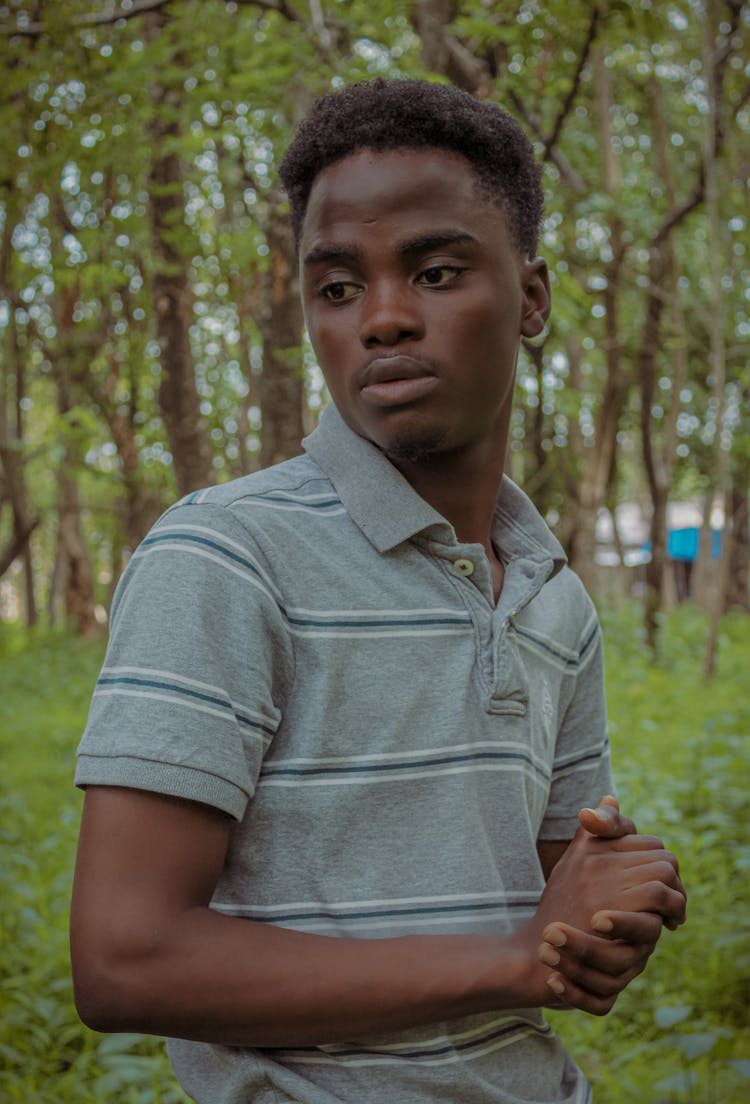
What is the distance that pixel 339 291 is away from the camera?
5.26 feet

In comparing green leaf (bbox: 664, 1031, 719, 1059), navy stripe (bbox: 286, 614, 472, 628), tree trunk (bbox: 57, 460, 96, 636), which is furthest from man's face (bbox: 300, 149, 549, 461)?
tree trunk (bbox: 57, 460, 96, 636)

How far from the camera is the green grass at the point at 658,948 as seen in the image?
3105mm

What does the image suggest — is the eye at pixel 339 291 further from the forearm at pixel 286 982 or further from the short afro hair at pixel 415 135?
the forearm at pixel 286 982

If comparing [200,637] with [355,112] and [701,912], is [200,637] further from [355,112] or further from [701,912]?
[701,912]

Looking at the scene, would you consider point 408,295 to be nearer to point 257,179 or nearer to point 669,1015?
point 669,1015

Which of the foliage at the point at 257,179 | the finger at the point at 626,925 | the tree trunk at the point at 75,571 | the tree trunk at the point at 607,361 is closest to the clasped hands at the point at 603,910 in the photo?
the finger at the point at 626,925

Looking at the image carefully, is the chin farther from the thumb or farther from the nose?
the thumb

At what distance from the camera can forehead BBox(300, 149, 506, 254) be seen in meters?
1.54

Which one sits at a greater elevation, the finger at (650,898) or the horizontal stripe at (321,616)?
the horizontal stripe at (321,616)

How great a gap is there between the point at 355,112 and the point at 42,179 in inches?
132

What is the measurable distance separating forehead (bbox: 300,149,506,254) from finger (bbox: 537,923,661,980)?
882 millimetres

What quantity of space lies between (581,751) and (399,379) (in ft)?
2.33

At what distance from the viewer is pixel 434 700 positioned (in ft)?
4.86

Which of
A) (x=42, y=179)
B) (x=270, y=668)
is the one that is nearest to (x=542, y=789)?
(x=270, y=668)
